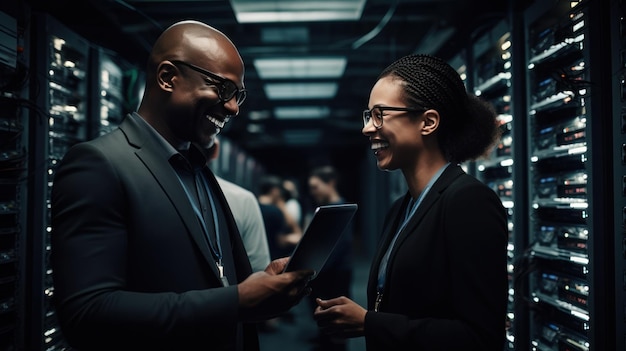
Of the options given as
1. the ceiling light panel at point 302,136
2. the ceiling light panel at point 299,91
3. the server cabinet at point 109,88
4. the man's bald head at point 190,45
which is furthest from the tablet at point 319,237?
the ceiling light panel at point 302,136

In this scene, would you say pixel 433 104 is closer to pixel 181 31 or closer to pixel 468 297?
pixel 468 297

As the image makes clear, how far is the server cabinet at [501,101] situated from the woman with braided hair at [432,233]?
121cm

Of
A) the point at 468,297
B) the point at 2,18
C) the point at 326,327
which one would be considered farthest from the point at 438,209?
the point at 2,18

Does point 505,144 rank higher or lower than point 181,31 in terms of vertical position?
lower

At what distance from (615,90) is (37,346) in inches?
117

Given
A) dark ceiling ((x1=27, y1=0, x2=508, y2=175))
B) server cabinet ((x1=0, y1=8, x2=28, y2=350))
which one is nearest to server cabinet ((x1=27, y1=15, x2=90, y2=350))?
server cabinet ((x1=0, y1=8, x2=28, y2=350))

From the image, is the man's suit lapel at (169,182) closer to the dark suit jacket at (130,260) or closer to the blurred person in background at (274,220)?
the dark suit jacket at (130,260)

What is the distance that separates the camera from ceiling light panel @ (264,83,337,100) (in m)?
8.85

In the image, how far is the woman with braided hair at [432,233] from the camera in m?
1.49

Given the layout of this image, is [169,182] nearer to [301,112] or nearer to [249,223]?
[249,223]

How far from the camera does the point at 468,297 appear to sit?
148cm

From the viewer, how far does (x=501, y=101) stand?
3312 millimetres

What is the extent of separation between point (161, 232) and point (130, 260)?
0.11 meters

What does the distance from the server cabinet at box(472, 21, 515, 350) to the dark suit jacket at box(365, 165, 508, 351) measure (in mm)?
1462
